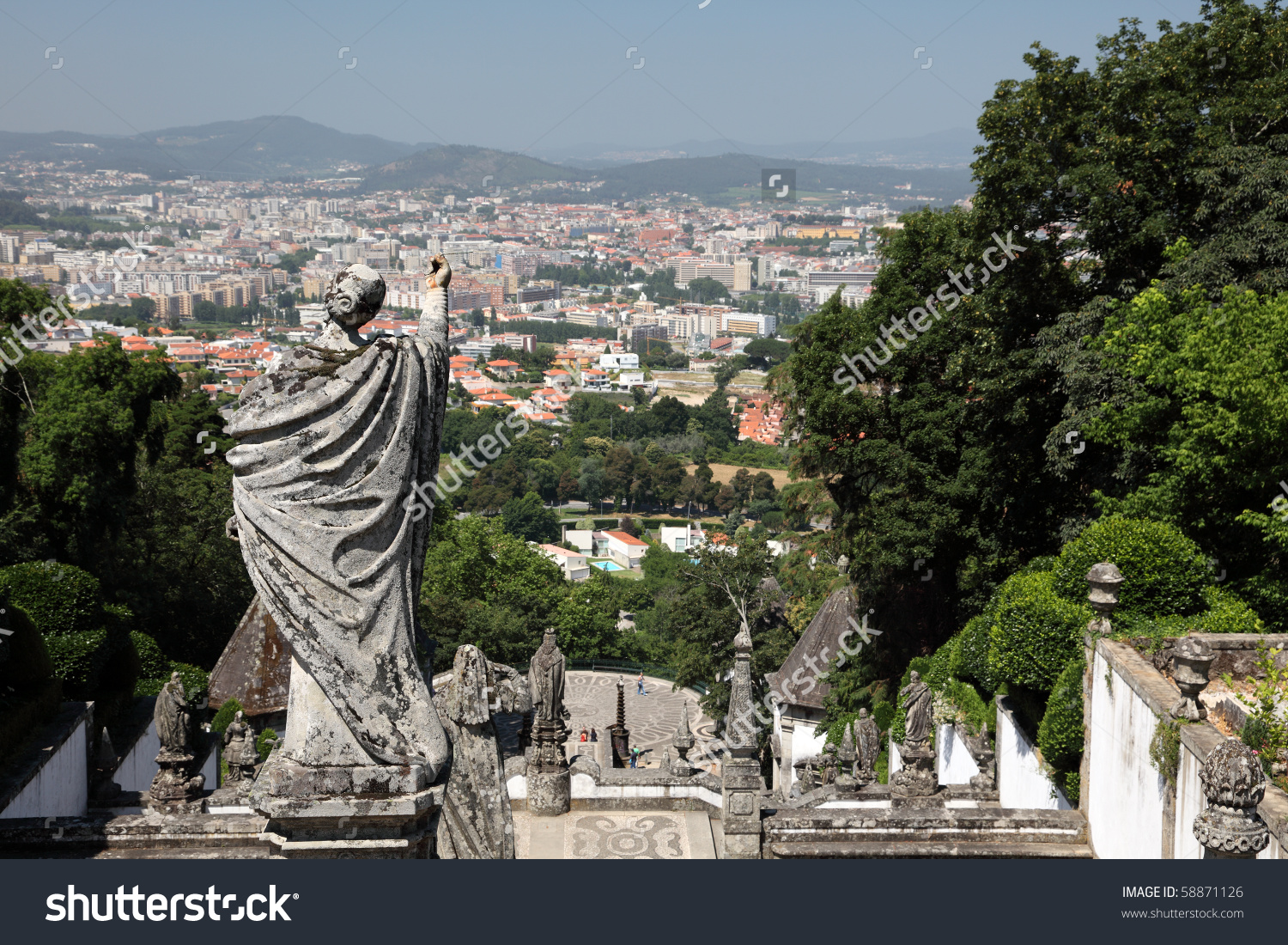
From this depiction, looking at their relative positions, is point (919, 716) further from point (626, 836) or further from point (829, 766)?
point (626, 836)

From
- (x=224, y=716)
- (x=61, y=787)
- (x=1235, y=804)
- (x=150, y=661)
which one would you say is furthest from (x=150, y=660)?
(x=1235, y=804)

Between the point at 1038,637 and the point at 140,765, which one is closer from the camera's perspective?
the point at 1038,637

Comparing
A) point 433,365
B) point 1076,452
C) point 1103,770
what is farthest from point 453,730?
point 1076,452

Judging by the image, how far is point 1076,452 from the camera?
63.5 ft

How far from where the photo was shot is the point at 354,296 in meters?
4.95

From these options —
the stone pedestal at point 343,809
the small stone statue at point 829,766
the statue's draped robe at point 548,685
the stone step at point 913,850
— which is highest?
the stone pedestal at point 343,809

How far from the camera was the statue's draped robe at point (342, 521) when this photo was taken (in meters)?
4.70

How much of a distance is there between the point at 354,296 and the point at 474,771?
2.71 m

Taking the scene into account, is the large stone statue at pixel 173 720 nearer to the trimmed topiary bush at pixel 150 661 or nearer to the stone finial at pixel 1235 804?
the trimmed topiary bush at pixel 150 661

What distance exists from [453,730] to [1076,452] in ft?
48.7

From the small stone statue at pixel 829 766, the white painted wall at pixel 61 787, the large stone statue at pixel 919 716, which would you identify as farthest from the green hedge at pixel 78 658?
the large stone statue at pixel 919 716

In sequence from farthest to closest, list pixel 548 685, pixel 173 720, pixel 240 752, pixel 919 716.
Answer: pixel 240 752, pixel 919 716, pixel 548 685, pixel 173 720

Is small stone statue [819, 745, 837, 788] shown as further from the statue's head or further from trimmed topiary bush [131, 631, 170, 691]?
the statue's head

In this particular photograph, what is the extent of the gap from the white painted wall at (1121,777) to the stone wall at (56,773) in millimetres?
9663
